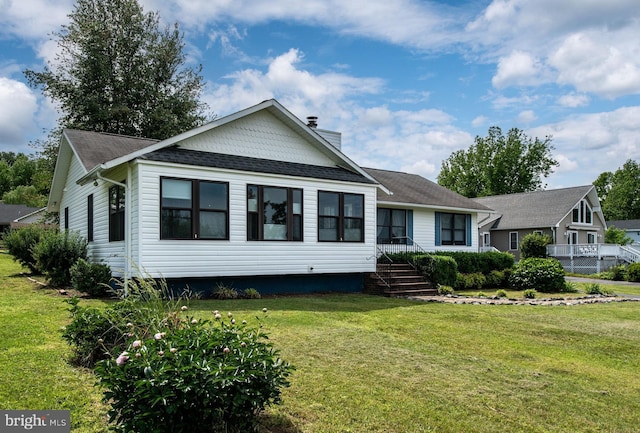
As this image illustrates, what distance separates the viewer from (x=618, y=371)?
6.61 m

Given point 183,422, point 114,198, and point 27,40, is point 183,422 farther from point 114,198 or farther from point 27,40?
point 27,40

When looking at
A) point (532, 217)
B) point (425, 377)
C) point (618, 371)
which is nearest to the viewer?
point (425, 377)

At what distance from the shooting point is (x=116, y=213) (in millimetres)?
12906

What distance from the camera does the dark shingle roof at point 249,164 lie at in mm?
12039

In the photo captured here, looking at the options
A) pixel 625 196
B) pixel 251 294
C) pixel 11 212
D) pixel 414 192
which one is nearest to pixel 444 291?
pixel 251 294

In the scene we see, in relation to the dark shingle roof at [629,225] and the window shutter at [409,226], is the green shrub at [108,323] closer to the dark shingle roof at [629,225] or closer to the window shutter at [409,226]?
the window shutter at [409,226]

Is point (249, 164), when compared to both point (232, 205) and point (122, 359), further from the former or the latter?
point (122, 359)

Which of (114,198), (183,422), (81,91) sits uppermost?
(81,91)

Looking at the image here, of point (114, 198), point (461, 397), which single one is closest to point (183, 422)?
point (461, 397)

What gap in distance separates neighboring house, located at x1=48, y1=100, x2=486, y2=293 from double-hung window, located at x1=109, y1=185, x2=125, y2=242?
27mm

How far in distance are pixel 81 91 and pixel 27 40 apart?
18.4ft

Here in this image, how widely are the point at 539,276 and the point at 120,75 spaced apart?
2420 cm

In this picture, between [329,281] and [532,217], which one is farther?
[532,217]

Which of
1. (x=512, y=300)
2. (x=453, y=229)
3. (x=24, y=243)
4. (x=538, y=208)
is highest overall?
(x=538, y=208)
